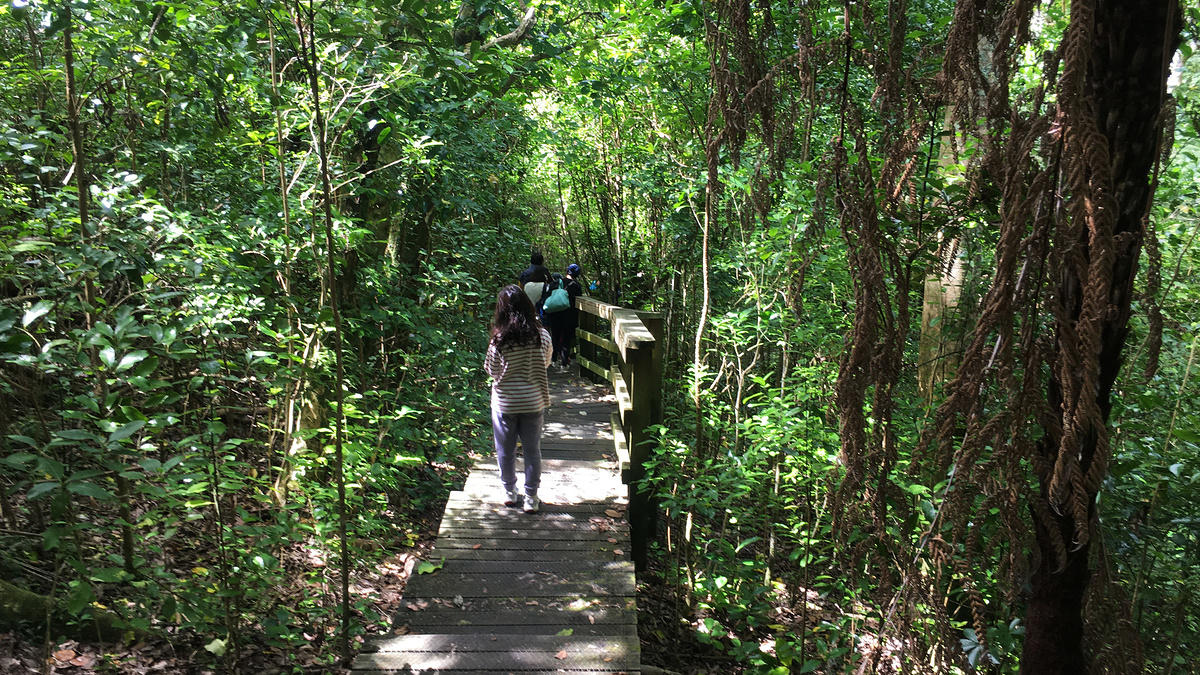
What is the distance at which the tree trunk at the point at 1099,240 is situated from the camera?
5.04ft

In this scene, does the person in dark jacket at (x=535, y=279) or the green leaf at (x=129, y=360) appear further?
the person in dark jacket at (x=535, y=279)

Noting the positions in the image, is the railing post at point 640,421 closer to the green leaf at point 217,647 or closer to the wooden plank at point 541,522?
the wooden plank at point 541,522

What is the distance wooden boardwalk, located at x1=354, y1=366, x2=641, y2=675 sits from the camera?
11.5ft

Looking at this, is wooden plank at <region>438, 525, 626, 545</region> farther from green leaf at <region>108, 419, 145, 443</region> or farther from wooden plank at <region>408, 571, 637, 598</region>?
green leaf at <region>108, 419, 145, 443</region>

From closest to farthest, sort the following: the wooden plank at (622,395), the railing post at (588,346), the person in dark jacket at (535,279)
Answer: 1. the wooden plank at (622,395)
2. the person in dark jacket at (535,279)
3. the railing post at (588,346)

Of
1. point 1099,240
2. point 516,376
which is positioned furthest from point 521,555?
point 1099,240

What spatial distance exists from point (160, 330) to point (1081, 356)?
3.05m

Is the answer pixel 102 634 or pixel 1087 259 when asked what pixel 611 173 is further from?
pixel 1087 259

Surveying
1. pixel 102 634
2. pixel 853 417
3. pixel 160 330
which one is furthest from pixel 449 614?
pixel 853 417

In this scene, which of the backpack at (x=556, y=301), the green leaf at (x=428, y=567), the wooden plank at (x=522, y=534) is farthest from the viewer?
the backpack at (x=556, y=301)

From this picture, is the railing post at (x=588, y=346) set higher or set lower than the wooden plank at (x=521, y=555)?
higher

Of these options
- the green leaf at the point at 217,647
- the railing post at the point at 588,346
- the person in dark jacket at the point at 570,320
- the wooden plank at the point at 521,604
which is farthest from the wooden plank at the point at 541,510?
the person in dark jacket at the point at 570,320

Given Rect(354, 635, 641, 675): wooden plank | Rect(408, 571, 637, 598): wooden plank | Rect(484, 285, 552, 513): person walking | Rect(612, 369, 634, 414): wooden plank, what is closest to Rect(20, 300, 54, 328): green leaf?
Rect(354, 635, 641, 675): wooden plank

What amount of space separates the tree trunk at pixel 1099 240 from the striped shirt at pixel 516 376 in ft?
11.4
